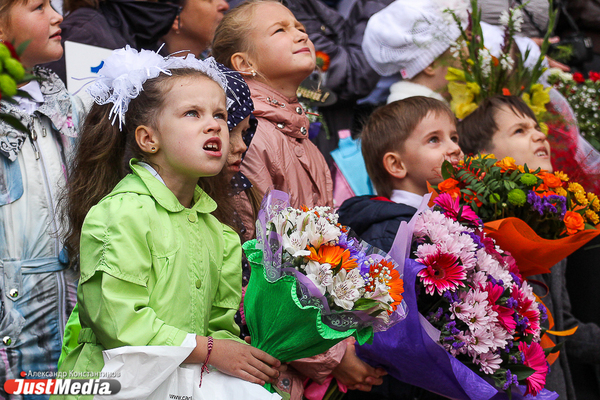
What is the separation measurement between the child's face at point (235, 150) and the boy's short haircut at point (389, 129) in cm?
94

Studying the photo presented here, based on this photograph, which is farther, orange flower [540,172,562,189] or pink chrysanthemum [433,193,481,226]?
orange flower [540,172,562,189]

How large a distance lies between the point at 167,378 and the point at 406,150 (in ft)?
5.84

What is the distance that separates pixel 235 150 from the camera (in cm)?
255

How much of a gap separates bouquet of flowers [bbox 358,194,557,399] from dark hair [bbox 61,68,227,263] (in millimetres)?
971

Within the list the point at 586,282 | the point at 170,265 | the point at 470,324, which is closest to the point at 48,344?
the point at 170,265

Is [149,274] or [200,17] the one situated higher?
[149,274]

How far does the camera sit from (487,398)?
2.17 m

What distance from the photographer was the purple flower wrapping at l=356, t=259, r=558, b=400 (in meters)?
2.18

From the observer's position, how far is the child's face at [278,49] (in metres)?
3.02

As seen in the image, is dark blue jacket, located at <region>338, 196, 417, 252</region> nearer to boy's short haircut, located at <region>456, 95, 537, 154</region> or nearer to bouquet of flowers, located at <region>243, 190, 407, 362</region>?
bouquet of flowers, located at <region>243, 190, 407, 362</region>

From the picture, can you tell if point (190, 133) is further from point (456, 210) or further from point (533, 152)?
point (533, 152)

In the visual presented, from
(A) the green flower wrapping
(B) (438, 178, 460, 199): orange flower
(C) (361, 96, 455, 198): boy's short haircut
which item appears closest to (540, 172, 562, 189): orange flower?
(B) (438, 178, 460, 199): orange flower

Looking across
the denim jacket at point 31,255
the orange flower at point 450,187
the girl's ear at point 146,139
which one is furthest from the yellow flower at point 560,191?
the denim jacket at point 31,255

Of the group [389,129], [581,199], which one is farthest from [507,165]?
[389,129]
